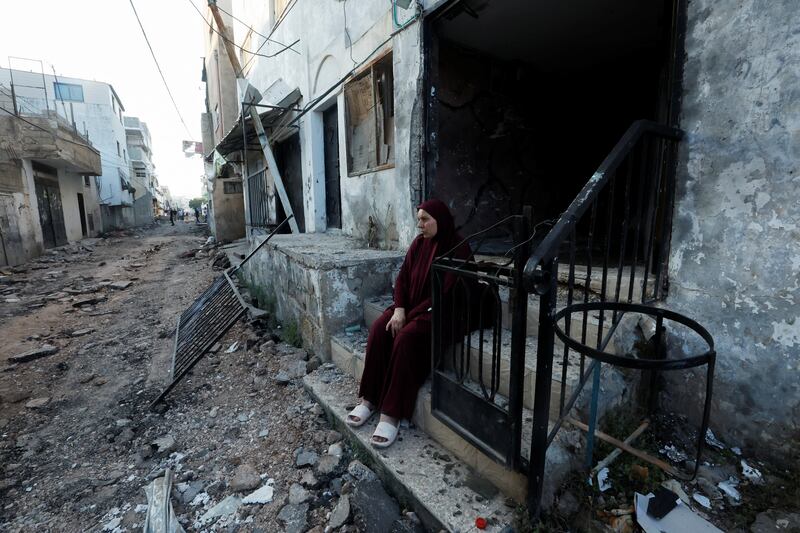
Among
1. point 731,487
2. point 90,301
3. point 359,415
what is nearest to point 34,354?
point 90,301

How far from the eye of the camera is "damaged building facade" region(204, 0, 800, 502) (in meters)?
1.63

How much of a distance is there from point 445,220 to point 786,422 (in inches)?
74.4

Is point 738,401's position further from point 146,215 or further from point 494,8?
point 146,215

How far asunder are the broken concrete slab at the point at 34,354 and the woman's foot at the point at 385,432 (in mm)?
4481

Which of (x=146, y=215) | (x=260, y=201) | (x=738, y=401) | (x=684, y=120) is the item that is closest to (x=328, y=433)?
(x=738, y=401)

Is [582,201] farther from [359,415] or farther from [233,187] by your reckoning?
[233,187]

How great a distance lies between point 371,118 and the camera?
4660mm

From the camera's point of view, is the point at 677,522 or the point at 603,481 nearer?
the point at 677,522

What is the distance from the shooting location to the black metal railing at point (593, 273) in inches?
50.3

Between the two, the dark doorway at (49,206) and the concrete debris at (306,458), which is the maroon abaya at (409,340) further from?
the dark doorway at (49,206)

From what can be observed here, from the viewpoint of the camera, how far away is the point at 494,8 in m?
3.46

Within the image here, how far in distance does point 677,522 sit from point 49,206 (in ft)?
63.0

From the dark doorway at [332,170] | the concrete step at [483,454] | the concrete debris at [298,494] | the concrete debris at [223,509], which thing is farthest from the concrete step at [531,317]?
the dark doorway at [332,170]

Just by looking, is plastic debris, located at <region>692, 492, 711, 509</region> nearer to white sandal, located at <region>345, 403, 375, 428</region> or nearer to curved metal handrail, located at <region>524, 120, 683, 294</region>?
curved metal handrail, located at <region>524, 120, 683, 294</region>
